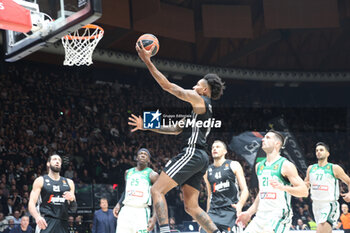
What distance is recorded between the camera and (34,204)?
7.56 meters

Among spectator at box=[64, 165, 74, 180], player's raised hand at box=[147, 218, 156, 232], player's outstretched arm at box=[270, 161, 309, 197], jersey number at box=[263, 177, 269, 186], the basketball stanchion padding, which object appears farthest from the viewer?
spectator at box=[64, 165, 74, 180]

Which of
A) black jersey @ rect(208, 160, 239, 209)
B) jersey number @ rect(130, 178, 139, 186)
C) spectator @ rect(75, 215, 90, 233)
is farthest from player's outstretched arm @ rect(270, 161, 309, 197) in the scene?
spectator @ rect(75, 215, 90, 233)

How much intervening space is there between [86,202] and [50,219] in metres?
5.62

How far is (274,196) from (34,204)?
3705mm

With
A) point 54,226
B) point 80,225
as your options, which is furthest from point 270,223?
point 80,225

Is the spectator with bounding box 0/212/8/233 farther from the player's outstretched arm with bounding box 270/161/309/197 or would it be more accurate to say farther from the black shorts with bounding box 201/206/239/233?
the player's outstretched arm with bounding box 270/161/309/197

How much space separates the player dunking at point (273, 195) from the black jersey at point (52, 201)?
3.08 meters

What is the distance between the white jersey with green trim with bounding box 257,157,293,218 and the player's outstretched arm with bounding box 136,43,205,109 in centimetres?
157

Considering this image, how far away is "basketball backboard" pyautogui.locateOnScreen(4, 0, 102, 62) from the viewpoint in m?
7.25

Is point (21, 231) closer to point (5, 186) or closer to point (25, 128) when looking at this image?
point (5, 186)

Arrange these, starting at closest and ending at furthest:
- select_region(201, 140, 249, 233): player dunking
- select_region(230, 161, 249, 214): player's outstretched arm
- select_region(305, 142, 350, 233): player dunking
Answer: select_region(230, 161, 249, 214): player's outstretched arm
select_region(201, 140, 249, 233): player dunking
select_region(305, 142, 350, 233): player dunking

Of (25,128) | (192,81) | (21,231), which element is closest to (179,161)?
(21,231)

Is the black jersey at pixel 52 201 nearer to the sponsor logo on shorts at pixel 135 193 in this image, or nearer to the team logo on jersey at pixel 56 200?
the team logo on jersey at pixel 56 200

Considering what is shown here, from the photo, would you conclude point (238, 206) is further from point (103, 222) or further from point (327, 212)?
point (103, 222)
